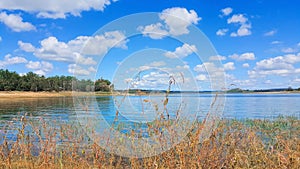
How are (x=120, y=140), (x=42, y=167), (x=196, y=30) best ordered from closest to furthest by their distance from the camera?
(x=196, y=30) < (x=42, y=167) < (x=120, y=140)

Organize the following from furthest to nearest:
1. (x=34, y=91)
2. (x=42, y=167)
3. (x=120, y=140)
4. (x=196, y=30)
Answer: (x=34, y=91), (x=120, y=140), (x=42, y=167), (x=196, y=30)

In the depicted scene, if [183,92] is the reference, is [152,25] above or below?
above

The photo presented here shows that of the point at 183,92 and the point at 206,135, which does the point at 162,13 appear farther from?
the point at 206,135

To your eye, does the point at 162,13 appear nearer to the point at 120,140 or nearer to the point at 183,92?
the point at 183,92

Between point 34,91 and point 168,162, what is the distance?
364 ft

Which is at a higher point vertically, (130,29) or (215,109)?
(130,29)

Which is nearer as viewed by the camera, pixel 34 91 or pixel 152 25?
pixel 152 25

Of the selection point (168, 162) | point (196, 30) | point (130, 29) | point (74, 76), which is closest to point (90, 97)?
point (74, 76)

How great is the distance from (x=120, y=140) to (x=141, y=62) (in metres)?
1.83

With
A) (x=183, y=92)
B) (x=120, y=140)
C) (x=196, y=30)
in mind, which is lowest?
(x=120, y=140)

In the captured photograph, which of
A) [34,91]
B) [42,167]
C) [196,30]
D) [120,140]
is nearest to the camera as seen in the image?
[196,30]

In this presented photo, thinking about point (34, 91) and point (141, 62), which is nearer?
point (141, 62)

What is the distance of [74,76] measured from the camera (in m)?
5.09

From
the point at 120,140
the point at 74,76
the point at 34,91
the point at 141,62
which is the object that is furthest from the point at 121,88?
the point at 34,91
